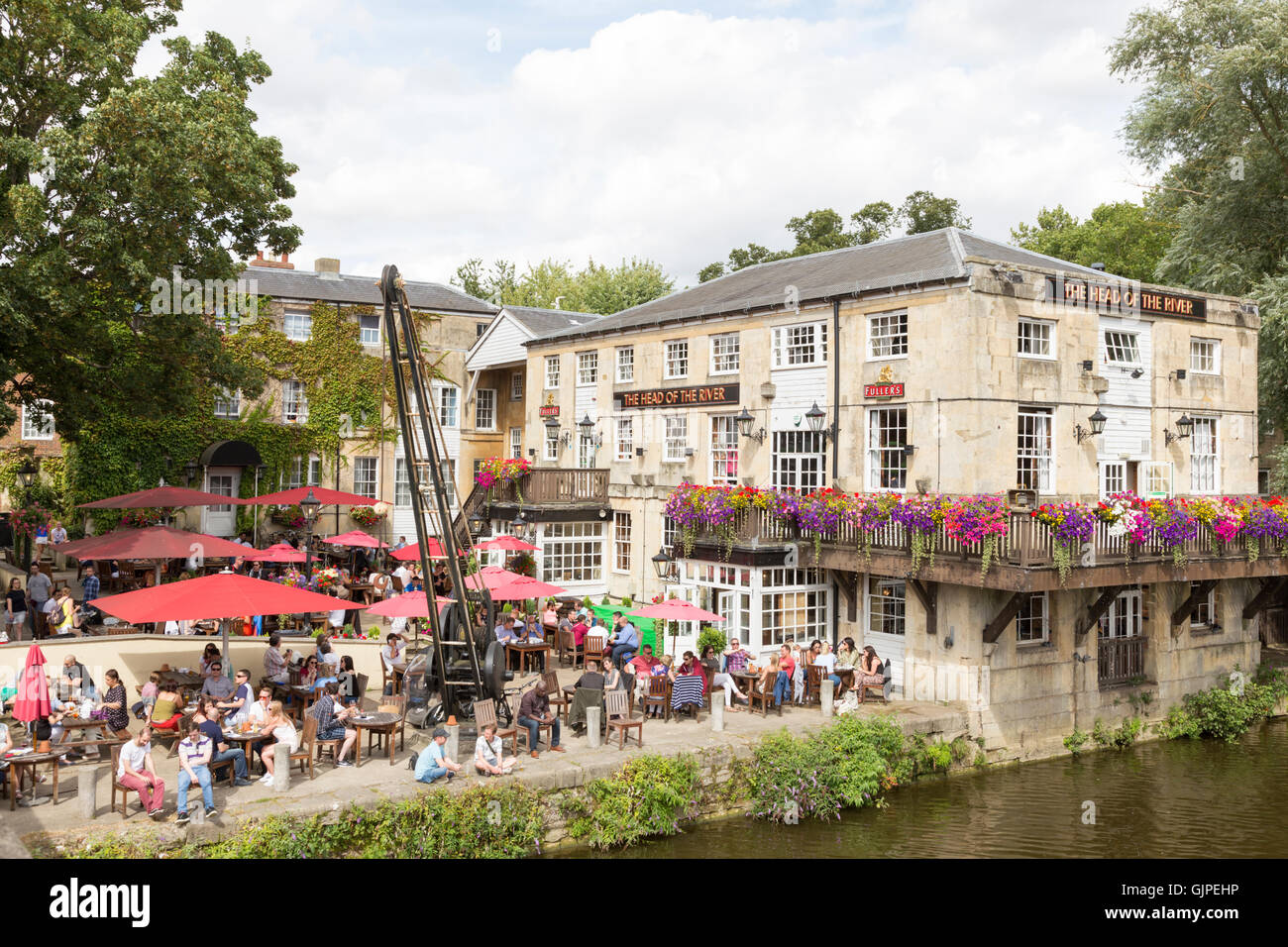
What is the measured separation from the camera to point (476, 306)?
40219 millimetres

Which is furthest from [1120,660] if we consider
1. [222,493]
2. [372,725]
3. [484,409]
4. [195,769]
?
[222,493]

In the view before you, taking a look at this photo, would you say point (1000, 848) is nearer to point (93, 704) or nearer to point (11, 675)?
point (93, 704)

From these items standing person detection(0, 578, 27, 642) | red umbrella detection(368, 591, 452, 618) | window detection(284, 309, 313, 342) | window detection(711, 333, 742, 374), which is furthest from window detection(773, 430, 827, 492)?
window detection(284, 309, 313, 342)

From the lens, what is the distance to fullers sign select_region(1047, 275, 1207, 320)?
2169 centimetres

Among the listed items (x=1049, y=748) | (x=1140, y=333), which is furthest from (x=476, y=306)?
(x=1049, y=748)

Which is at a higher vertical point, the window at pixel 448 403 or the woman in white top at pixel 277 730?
the window at pixel 448 403

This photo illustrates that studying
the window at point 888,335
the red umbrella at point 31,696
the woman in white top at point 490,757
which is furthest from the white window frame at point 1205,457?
the red umbrella at point 31,696

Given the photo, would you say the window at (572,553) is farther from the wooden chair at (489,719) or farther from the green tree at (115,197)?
the wooden chair at (489,719)

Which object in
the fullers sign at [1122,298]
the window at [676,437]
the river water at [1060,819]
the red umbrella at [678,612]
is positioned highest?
the fullers sign at [1122,298]

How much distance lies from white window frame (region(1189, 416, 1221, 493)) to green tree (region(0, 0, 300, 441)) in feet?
73.4

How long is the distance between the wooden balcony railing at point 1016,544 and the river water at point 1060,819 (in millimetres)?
4093

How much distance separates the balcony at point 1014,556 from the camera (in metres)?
18.2
